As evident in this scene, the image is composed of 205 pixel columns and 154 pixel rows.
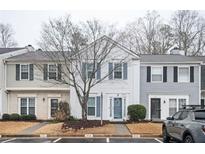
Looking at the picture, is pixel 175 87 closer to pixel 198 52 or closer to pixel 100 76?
pixel 100 76

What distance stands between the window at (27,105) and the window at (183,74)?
12649mm

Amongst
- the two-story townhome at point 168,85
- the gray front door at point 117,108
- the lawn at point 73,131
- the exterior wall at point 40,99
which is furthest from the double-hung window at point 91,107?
the lawn at point 73,131

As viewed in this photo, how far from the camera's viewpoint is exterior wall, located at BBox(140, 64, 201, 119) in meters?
29.7

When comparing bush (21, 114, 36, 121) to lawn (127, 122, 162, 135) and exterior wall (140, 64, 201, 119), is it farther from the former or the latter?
lawn (127, 122, 162, 135)

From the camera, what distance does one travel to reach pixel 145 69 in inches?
1181

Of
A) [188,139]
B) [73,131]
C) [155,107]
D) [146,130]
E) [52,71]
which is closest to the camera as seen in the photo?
[188,139]

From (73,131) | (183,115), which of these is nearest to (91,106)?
(73,131)

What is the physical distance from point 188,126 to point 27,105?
20.4m

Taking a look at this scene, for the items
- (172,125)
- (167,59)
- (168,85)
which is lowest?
(172,125)

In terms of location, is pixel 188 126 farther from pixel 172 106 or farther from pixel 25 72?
pixel 25 72

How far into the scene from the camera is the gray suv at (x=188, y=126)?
1145 cm

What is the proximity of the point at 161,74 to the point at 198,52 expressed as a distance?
21.3 m

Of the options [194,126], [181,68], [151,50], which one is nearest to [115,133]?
[194,126]

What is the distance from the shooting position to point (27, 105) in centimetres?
3041
